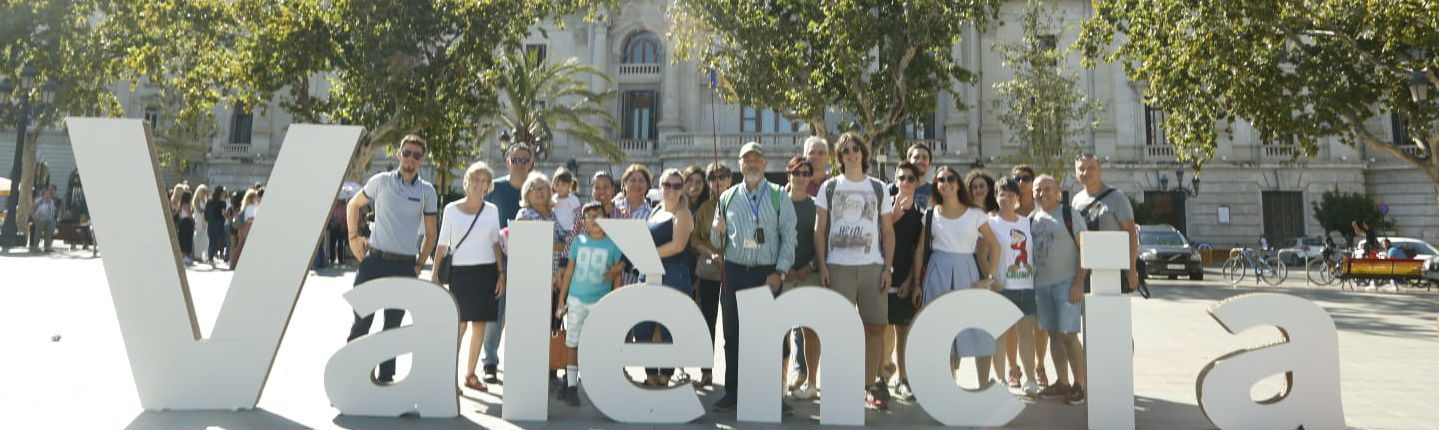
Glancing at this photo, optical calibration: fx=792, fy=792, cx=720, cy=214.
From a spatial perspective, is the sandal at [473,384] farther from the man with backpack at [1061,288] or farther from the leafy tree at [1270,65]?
the leafy tree at [1270,65]

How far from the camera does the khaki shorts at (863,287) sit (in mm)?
4594

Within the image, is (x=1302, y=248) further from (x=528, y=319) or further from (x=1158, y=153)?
(x=528, y=319)

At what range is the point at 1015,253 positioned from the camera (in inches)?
192

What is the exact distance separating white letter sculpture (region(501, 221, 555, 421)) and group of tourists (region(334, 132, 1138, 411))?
460 mm

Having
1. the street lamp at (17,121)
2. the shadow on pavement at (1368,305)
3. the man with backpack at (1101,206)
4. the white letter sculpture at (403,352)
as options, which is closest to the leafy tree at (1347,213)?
the shadow on pavement at (1368,305)

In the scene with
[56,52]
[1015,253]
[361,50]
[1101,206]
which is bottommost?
[1015,253]

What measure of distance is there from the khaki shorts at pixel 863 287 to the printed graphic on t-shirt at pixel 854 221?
→ 111mm

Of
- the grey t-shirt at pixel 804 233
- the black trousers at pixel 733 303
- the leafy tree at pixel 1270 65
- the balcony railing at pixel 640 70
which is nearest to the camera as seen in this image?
the black trousers at pixel 733 303

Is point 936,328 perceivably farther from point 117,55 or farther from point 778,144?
point 778,144

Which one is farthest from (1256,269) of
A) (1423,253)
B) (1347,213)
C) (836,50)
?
(1347,213)

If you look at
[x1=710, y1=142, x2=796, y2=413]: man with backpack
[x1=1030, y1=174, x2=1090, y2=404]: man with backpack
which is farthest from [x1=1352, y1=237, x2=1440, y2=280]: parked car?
[x1=710, y1=142, x2=796, y2=413]: man with backpack

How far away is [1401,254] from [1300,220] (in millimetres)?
13445

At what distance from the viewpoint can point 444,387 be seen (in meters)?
4.14

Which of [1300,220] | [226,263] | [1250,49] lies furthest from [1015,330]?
[1300,220]
